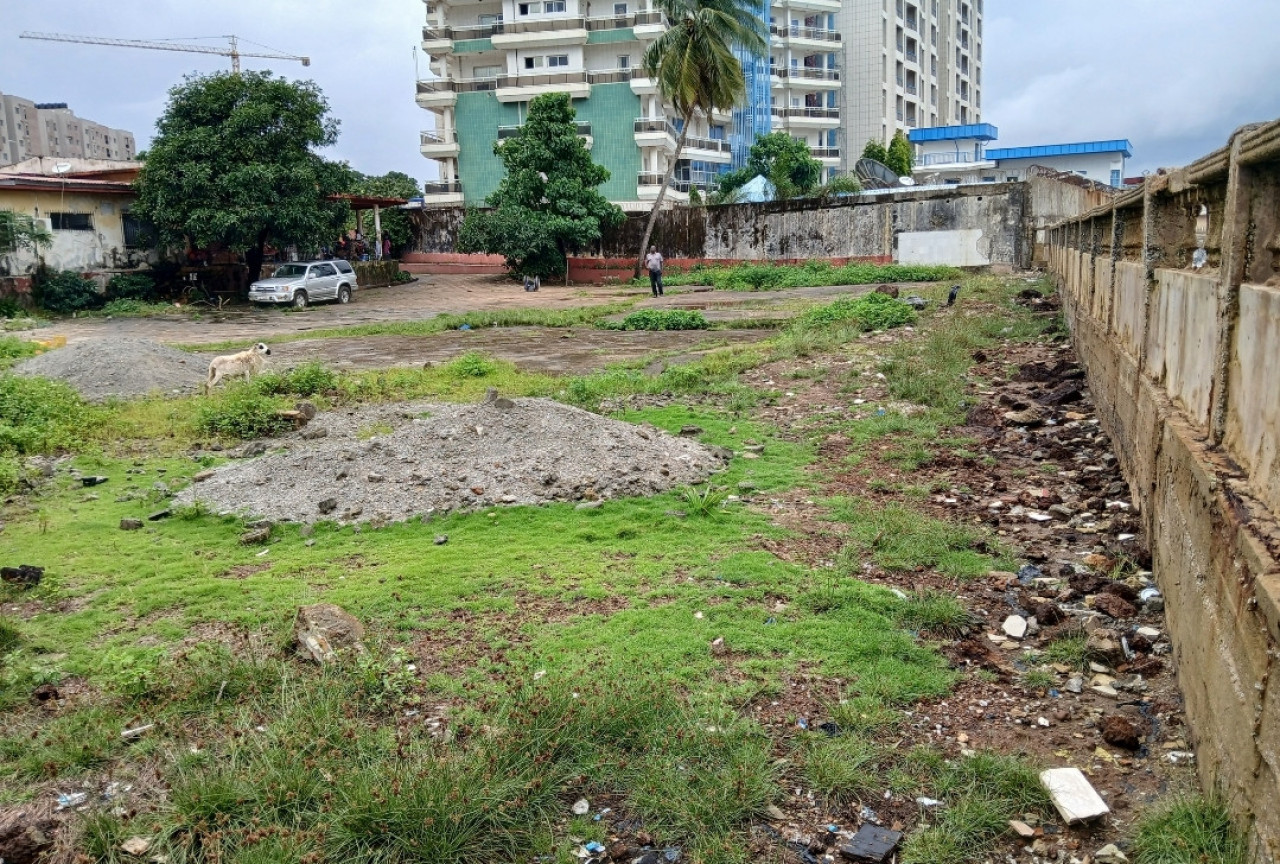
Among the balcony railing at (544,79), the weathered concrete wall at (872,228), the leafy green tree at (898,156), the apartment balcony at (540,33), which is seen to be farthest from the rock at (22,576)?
the leafy green tree at (898,156)

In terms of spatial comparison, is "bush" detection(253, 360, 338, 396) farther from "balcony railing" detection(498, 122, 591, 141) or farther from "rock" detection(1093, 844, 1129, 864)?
"balcony railing" detection(498, 122, 591, 141)

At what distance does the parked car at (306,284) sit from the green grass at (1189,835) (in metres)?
26.0

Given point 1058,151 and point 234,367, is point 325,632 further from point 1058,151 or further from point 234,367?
Result: point 1058,151

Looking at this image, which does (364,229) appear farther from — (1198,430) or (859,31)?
(1198,430)

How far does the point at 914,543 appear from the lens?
5047 mm

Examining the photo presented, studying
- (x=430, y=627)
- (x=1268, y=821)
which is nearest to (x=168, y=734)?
(x=430, y=627)

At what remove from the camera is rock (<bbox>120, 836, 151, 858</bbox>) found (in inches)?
107

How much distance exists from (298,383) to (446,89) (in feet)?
122

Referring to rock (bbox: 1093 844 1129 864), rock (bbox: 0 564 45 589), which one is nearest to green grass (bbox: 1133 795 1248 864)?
rock (bbox: 1093 844 1129 864)

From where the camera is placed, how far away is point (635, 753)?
315 centimetres

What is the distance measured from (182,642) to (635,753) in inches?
92.3

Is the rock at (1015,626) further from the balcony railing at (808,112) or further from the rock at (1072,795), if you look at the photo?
the balcony railing at (808,112)

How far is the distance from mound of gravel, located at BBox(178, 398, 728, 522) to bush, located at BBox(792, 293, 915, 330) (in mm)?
7367

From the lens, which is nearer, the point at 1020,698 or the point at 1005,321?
the point at 1020,698
